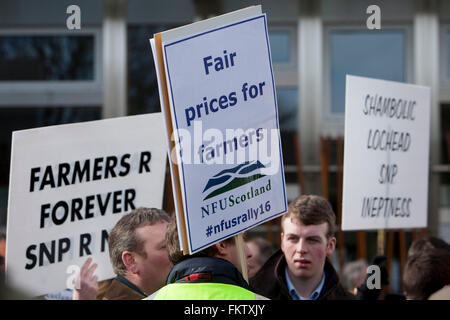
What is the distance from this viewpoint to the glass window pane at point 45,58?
511 centimetres

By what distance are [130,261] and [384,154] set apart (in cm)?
144

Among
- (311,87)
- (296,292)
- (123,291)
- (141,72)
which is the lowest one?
(296,292)

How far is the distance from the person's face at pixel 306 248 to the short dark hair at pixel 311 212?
2 centimetres

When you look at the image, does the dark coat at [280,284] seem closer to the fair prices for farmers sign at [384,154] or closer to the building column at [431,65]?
the fair prices for farmers sign at [384,154]

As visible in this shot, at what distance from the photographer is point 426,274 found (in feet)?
10.1

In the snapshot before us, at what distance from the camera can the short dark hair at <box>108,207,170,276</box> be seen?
10.1 ft

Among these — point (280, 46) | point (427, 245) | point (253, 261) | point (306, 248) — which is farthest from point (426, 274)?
point (280, 46)

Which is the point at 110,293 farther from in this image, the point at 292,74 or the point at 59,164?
the point at 292,74

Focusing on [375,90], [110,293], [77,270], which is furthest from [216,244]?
[375,90]

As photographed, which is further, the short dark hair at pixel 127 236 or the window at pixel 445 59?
the window at pixel 445 59

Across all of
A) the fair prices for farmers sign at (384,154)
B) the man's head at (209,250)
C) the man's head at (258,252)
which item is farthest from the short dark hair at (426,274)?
the man's head at (258,252)

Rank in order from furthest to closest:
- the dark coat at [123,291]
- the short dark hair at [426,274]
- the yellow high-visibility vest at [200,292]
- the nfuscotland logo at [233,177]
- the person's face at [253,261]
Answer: the person's face at [253,261] → the short dark hair at [426,274] → the dark coat at [123,291] → the nfuscotland logo at [233,177] → the yellow high-visibility vest at [200,292]

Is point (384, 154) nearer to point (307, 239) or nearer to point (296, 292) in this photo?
point (307, 239)

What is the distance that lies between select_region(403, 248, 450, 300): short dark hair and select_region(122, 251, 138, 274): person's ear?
1.08m
